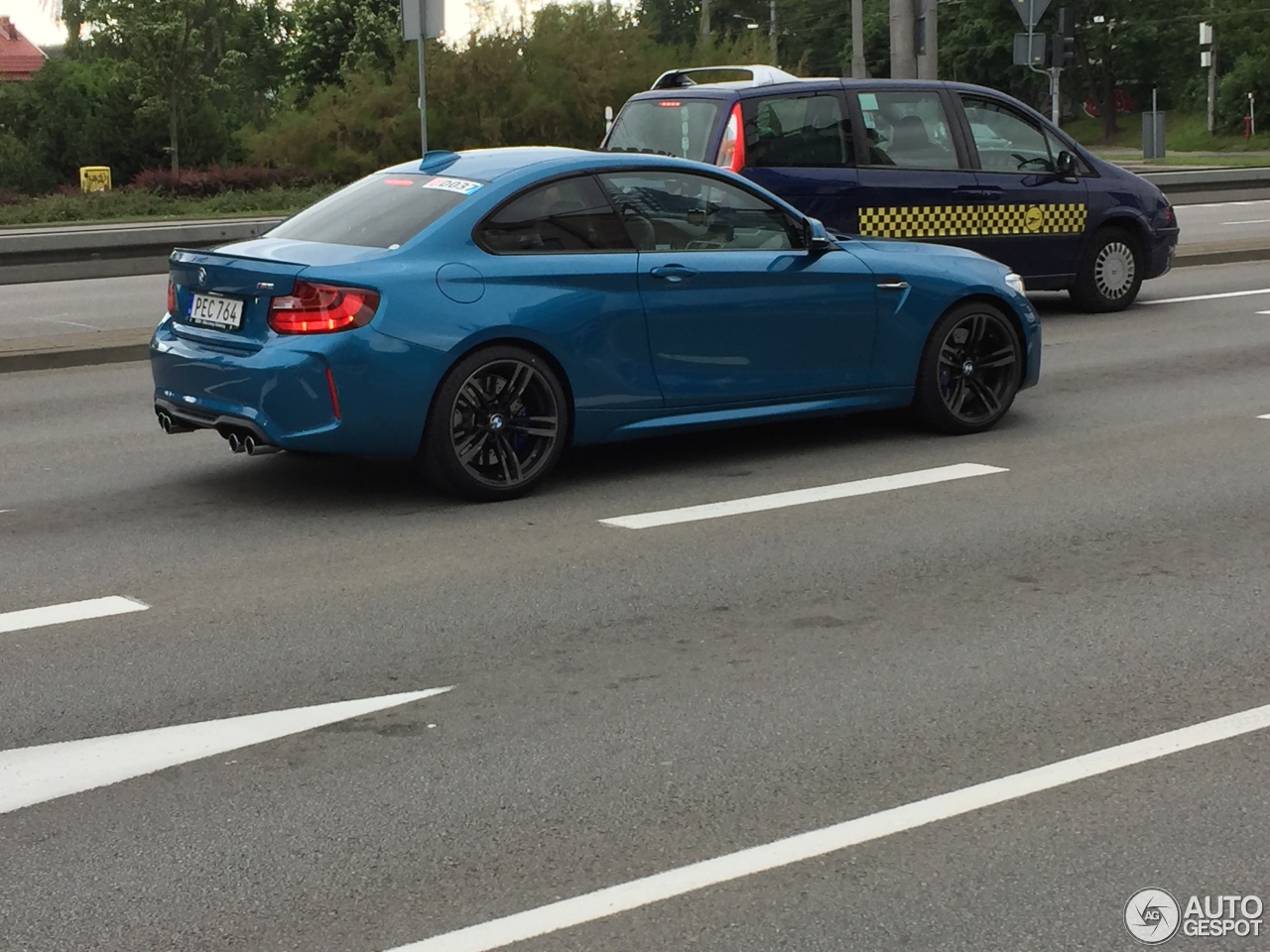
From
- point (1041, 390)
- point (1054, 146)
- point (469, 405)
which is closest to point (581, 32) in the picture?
point (1054, 146)

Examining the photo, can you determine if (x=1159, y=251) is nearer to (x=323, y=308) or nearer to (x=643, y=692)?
(x=323, y=308)

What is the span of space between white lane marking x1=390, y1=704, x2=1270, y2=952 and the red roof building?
97022 millimetres

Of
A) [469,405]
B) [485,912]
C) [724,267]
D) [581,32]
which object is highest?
[581,32]

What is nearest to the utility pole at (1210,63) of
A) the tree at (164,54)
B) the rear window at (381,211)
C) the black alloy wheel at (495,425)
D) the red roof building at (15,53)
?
the tree at (164,54)

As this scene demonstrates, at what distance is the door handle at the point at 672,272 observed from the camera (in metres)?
8.50

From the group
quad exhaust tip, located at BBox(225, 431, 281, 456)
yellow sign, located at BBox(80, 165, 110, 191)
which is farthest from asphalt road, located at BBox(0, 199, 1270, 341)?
yellow sign, located at BBox(80, 165, 110, 191)

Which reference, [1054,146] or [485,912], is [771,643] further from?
[1054,146]

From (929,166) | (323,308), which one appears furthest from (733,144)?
(323,308)

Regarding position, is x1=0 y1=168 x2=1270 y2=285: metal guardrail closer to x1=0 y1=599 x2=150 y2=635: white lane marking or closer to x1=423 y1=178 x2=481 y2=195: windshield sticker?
x1=423 y1=178 x2=481 y2=195: windshield sticker

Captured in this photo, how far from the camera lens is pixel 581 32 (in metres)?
44.4

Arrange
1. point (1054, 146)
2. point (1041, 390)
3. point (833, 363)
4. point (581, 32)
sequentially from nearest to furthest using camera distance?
point (833, 363)
point (1041, 390)
point (1054, 146)
point (581, 32)

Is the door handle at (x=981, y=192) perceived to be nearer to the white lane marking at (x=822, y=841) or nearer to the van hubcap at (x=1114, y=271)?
the van hubcap at (x=1114, y=271)

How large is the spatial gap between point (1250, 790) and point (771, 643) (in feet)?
5.60

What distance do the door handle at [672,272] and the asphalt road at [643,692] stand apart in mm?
959
